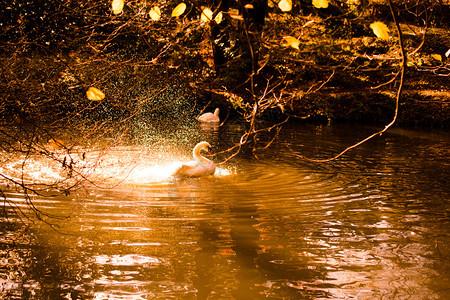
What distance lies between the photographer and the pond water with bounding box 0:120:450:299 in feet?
12.8

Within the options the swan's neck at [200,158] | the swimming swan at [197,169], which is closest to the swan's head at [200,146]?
the swan's neck at [200,158]

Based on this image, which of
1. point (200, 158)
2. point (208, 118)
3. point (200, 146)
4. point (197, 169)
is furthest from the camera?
point (208, 118)

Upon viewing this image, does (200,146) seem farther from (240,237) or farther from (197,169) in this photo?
(240,237)

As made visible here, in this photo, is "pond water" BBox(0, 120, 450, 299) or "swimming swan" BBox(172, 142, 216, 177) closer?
"pond water" BBox(0, 120, 450, 299)

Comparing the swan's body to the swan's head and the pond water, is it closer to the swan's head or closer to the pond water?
the swan's head

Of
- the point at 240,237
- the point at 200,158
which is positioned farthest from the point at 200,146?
the point at 240,237

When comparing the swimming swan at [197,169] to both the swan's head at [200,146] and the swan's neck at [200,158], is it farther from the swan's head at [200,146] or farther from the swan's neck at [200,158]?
the swan's head at [200,146]

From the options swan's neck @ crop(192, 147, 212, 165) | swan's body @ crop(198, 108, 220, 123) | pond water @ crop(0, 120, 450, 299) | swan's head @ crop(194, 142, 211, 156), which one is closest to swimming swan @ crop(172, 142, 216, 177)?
swan's neck @ crop(192, 147, 212, 165)

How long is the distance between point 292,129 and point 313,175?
20.8 ft

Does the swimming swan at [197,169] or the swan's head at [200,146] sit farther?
the swan's head at [200,146]

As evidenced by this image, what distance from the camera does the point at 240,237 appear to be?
515cm

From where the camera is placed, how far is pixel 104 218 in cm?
564

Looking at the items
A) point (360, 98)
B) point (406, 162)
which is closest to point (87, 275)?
point (406, 162)

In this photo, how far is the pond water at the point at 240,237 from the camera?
3910 mm
